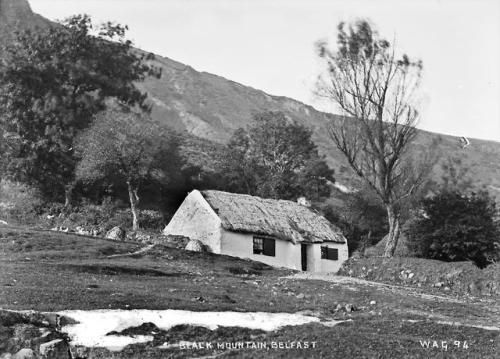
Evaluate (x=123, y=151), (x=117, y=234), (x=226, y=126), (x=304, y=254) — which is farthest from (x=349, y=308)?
(x=226, y=126)

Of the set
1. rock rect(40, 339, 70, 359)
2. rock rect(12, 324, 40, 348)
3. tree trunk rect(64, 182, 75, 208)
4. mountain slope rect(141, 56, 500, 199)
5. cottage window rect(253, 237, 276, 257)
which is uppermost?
mountain slope rect(141, 56, 500, 199)

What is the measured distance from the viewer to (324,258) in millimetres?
59688

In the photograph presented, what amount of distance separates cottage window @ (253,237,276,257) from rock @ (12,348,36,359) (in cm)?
3668

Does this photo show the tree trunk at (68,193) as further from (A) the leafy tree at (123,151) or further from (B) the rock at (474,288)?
(B) the rock at (474,288)

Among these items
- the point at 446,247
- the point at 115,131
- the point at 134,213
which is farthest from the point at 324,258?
the point at 115,131

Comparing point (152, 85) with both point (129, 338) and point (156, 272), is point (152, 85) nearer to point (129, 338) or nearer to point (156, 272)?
→ point (156, 272)

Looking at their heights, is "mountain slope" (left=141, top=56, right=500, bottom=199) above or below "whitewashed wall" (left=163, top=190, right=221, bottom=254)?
above

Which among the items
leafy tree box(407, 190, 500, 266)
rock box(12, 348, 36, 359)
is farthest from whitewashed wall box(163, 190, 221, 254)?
rock box(12, 348, 36, 359)

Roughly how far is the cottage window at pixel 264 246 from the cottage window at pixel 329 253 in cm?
529

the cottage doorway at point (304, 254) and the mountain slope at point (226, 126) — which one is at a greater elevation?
the mountain slope at point (226, 126)

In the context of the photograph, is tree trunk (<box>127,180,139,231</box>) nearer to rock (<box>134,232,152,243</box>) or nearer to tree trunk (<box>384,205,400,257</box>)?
rock (<box>134,232,152,243</box>)

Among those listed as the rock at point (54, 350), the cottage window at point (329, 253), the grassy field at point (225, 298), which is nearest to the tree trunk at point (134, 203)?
the grassy field at point (225, 298)

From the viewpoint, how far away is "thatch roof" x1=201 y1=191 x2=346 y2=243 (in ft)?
183

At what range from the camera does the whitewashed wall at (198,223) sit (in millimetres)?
54606
